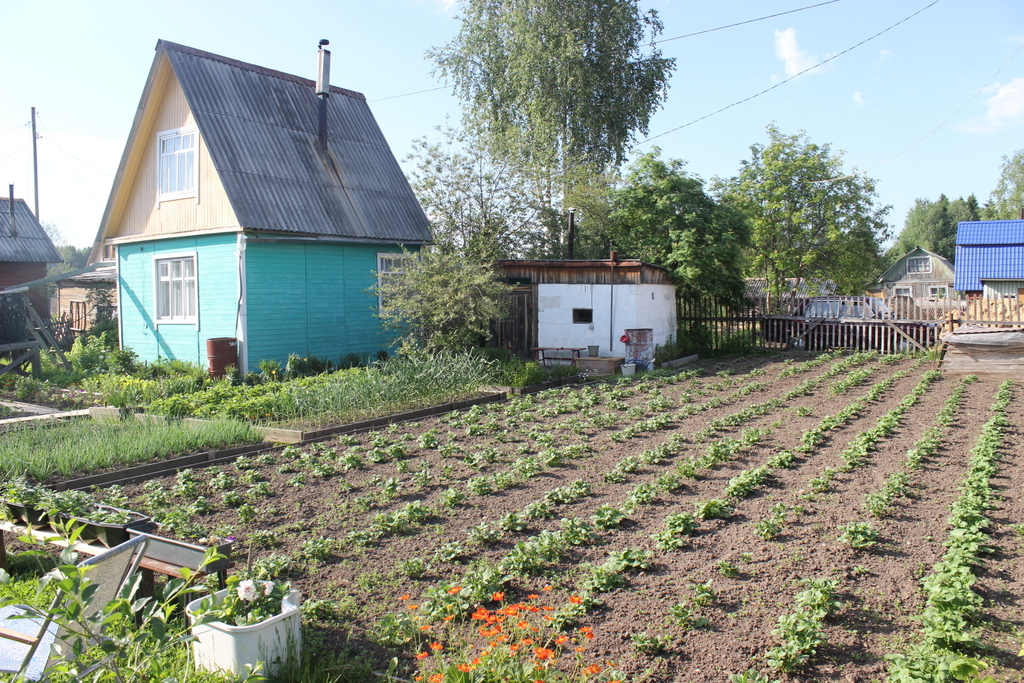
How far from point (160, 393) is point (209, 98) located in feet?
22.4

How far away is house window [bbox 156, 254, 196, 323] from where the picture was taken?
1538cm

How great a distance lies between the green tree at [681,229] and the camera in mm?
19125

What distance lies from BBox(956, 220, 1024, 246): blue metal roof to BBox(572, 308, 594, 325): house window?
73.6 ft

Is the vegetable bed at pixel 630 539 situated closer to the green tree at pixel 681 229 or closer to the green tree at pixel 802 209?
the green tree at pixel 681 229

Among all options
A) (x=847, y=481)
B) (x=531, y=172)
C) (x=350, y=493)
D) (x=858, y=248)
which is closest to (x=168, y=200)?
(x=531, y=172)

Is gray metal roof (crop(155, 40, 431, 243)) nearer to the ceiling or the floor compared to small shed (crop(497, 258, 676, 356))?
nearer to the ceiling

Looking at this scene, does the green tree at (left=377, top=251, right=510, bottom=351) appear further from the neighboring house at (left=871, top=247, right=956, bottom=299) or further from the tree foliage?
the neighboring house at (left=871, top=247, right=956, bottom=299)

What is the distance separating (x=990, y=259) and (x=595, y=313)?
75.0 ft

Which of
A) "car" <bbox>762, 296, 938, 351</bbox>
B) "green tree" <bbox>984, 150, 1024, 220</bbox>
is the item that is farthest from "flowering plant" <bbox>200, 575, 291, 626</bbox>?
"green tree" <bbox>984, 150, 1024, 220</bbox>

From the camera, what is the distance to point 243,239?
14.0m

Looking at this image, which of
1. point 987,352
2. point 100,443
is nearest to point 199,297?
point 100,443

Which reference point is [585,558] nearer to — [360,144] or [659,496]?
[659,496]

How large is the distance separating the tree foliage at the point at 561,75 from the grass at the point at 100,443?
55.6 feet

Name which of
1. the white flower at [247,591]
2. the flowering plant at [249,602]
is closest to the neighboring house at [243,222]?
the flowering plant at [249,602]
